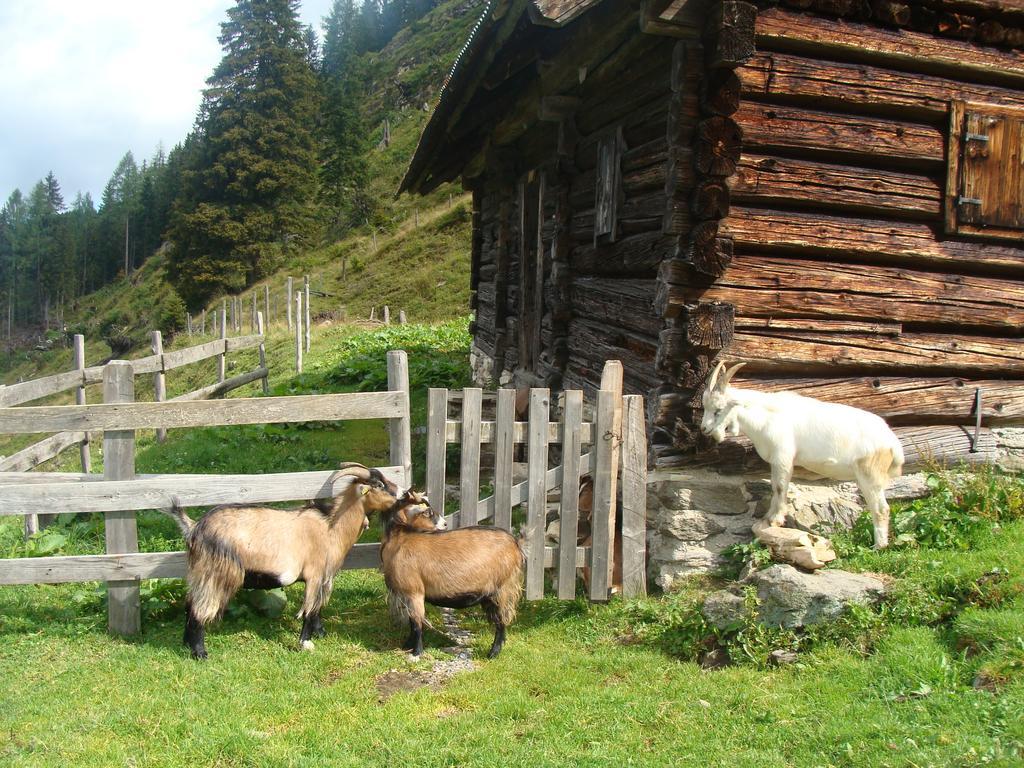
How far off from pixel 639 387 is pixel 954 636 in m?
3.10

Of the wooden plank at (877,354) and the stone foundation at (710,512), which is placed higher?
the wooden plank at (877,354)

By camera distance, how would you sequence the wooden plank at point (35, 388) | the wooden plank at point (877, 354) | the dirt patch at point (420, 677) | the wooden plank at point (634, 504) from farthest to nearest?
the wooden plank at point (35, 388) → the wooden plank at point (877, 354) → the wooden plank at point (634, 504) → the dirt patch at point (420, 677)

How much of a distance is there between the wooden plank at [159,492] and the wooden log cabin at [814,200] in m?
2.65

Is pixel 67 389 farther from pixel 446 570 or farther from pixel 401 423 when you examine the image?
pixel 446 570

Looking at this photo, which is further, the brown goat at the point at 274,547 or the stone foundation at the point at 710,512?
the stone foundation at the point at 710,512

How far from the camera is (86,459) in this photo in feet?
32.2

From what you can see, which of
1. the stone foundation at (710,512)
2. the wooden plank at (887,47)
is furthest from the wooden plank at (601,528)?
the wooden plank at (887,47)

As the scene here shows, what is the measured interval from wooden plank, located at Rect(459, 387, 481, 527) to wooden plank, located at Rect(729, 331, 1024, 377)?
6.90 feet

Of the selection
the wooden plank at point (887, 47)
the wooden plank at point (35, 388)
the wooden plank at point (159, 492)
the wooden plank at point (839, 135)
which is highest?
the wooden plank at point (887, 47)

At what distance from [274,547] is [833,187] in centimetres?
491

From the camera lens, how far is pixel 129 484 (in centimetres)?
507

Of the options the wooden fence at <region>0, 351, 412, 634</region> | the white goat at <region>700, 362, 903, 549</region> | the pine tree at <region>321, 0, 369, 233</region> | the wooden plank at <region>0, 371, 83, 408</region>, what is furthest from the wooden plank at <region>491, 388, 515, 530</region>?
the pine tree at <region>321, 0, 369, 233</region>

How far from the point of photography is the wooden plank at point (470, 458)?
533 cm

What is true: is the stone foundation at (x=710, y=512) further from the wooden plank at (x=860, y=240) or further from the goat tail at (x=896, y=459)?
the wooden plank at (x=860, y=240)
